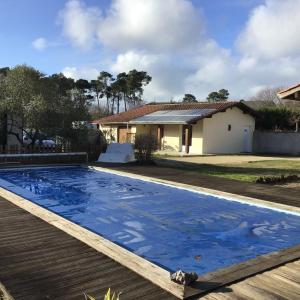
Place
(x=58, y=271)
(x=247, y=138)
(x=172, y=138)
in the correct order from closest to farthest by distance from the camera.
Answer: (x=58, y=271)
(x=172, y=138)
(x=247, y=138)

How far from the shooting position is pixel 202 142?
32188mm

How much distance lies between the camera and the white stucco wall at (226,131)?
3262 cm

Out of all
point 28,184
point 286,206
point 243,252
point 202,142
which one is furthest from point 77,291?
point 202,142

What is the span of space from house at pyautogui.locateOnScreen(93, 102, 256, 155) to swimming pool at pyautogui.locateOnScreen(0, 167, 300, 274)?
1837 centimetres

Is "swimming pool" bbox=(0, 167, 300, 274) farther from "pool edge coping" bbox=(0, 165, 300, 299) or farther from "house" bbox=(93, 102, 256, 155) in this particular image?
"house" bbox=(93, 102, 256, 155)

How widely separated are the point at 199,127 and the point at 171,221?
77.3 ft

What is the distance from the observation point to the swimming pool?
7277 millimetres

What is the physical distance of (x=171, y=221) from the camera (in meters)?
9.42

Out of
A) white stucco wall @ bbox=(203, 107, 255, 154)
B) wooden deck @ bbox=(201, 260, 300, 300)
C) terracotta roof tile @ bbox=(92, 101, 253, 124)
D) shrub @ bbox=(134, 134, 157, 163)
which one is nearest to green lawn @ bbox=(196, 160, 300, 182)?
shrub @ bbox=(134, 134, 157, 163)

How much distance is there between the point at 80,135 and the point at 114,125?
19289mm

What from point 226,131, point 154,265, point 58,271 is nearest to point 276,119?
point 226,131

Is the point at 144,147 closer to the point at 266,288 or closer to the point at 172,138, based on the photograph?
the point at 172,138

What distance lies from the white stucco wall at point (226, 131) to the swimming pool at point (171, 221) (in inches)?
739

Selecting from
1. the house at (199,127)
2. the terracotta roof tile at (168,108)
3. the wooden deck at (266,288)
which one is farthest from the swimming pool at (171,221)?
the terracotta roof tile at (168,108)
